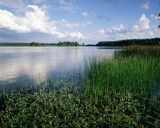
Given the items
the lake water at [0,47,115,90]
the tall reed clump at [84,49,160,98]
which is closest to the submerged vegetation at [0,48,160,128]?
the tall reed clump at [84,49,160,98]

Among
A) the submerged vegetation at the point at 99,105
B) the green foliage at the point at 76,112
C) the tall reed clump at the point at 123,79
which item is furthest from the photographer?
the tall reed clump at the point at 123,79

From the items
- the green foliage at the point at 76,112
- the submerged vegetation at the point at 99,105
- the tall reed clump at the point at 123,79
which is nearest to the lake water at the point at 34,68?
the tall reed clump at the point at 123,79

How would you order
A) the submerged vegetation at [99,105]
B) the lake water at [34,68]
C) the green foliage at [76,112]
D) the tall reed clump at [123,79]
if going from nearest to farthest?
the green foliage at [76,112] < the submerged vegetation at [99,105] < the tall reed clump at [123,79] < the lake water at [34,68]

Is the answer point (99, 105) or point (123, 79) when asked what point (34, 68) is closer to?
point (123, 79)

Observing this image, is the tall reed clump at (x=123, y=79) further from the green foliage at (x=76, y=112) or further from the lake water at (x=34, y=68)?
the lake water at (x=34, y=68)

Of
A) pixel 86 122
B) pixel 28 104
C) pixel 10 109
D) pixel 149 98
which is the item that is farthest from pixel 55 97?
pixel 149 98

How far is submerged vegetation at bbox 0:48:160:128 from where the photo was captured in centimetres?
889

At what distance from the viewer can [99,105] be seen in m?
10.8

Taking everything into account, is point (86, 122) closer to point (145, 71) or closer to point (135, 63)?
point (145, 71)

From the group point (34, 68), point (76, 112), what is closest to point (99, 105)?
point (76, 112)

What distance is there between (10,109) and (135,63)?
9.37 metres

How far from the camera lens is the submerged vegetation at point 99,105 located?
350 inches

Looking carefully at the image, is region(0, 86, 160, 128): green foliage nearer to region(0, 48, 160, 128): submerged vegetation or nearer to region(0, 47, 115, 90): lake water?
region(0, 48, 160, 128): submerged vegetation

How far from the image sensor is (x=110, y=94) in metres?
12.1
